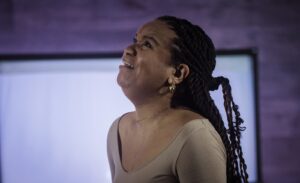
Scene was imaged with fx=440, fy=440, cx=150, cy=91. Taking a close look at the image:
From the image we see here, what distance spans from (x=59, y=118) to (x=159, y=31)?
→ 854 millimetres

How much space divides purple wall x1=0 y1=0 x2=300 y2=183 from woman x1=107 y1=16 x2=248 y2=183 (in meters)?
0.85

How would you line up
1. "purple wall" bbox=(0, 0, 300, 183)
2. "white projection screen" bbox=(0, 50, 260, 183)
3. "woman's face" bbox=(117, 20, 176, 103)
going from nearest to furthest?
"woman's face" bbox=(117, 20, 176, 103) < "white projection screen" bbox=(0, 50, 260, 183) < "purple wall" bbox=(0, 0, 300, 183)

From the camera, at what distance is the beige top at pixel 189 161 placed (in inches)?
34.2

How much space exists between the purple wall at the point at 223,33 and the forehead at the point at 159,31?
2.87 feet

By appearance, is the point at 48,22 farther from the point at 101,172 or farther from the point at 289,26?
the point at 289,26

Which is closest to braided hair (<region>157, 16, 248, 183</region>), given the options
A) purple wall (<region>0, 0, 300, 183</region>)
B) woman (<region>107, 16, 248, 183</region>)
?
woman (<region>107, 16, 248, 183</region>)

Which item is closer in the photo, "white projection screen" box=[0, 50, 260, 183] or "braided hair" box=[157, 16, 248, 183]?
"braided hair" box=[157, 16, 248, 183]

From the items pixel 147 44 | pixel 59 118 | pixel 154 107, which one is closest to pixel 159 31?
pixel 147 44

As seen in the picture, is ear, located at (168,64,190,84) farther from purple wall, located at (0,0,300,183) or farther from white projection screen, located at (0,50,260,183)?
purple wall, located at (0,0,300,183)

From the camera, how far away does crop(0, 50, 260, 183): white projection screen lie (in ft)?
5.69

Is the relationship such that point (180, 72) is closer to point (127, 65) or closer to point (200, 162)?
point (127, 65)

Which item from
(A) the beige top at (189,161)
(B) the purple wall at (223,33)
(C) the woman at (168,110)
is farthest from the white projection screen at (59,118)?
(A) the beige top at (189,161)

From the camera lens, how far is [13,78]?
1739mm

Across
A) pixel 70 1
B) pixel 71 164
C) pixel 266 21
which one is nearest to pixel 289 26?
pixel 266 21
